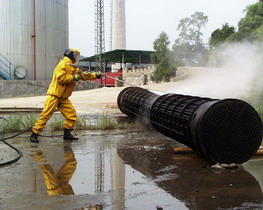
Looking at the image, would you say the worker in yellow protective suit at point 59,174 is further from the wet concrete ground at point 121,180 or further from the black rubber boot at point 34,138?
the black rubber boot at point 34,138

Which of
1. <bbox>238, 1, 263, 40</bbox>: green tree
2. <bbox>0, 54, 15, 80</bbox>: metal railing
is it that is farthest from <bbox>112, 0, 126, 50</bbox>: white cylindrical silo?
<bbox>0, 54, 15, 80</bbox>: metal railing

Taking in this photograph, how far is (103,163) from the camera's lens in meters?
4.75

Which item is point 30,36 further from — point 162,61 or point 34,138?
point 34,138

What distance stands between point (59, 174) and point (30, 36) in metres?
19.3

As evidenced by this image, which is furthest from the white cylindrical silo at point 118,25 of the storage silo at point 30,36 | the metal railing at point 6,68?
the metal railing at point 6,68

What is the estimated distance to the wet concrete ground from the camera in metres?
3.19

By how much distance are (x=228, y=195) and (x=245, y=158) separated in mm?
1160

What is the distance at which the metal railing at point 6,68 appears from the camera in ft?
71.8

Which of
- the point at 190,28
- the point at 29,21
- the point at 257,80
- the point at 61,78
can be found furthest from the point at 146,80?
the point at 61,78

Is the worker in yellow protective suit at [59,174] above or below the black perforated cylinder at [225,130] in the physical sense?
below

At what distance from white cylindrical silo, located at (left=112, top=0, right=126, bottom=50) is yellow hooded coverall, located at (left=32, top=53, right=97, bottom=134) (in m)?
43.2

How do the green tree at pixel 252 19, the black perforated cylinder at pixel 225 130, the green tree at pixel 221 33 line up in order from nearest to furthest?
1. the black perforated cylinder at pixel 225 130
2. the green tree at pixel 252 19
3. the green tree at pixel 221 33

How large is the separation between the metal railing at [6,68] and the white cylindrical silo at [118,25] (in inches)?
1116

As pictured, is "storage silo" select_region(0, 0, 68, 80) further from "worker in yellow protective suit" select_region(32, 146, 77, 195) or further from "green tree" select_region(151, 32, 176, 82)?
"worker in yellow protective suit" select_region(32, 146, 77, 195)
